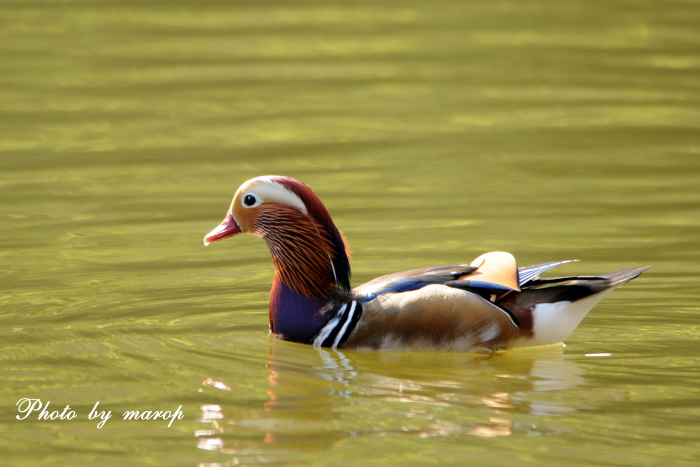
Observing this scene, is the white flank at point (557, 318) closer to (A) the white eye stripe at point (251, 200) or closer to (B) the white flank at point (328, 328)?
(B) the white flank at point (328, 328)

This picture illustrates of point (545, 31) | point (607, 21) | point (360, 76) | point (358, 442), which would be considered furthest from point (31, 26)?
point (358, 442)

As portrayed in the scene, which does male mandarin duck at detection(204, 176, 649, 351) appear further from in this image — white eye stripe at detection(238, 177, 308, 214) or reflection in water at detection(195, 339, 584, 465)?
reflection in water at detection(195, 339, 584, 465)

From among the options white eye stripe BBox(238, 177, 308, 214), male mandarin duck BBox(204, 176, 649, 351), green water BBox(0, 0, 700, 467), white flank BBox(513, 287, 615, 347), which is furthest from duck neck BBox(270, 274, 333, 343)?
white flank BBox(513, 287, 615, 347)

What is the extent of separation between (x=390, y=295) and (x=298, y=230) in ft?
2.60

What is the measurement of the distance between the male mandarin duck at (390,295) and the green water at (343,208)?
16 cm

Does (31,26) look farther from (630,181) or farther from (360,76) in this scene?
(630,181)

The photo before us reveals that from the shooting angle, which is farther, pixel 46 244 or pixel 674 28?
pixel 674 28

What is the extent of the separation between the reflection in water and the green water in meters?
0.02

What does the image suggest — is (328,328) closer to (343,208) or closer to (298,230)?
(298,230)

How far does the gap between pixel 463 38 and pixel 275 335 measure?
10.4 m

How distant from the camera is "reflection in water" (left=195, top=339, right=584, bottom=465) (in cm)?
586

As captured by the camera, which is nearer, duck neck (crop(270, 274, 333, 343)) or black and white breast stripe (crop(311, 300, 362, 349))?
black and white breast stripe (crop(311, 300, 362, 349))

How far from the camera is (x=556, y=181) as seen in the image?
11.4 metres

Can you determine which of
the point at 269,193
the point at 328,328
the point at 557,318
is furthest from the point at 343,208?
the point at 557,318
